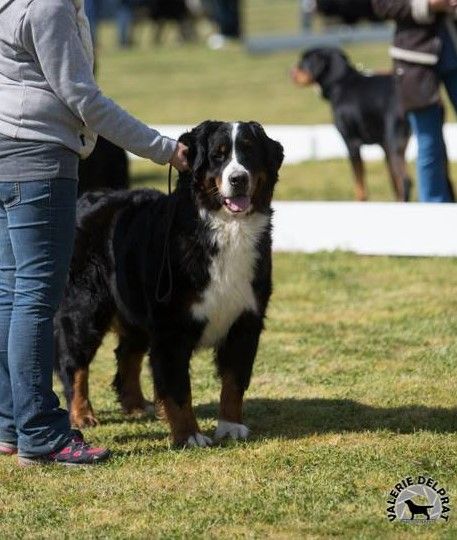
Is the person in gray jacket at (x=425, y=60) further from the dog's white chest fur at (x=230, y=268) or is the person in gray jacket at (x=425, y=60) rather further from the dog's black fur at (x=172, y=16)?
the dog's black fur at (x=172, y=16)

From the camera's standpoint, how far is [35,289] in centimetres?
516

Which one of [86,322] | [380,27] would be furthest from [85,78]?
[380,27]

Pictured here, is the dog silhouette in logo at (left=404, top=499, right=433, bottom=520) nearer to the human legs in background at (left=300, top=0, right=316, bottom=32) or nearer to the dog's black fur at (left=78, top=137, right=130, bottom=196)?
the dog's black fur at (left=78, top=137, right=130, bottom=196)

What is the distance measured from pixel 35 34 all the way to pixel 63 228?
751 mm

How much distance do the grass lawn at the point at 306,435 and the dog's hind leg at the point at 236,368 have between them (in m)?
0.12

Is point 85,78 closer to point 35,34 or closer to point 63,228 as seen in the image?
point 35,34

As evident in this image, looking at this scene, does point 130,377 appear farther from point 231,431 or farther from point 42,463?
point 42,463

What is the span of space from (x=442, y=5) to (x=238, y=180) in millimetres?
3815

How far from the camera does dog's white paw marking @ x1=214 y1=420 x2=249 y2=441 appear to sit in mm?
5711

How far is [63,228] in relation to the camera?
5.16 metres

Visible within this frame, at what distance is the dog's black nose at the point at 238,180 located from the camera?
5.31 m

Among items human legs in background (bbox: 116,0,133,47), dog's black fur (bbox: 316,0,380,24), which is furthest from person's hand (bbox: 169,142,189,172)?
human legs in background (bbox: 116,0,133,47)

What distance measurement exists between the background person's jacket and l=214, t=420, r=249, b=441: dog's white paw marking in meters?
3.82

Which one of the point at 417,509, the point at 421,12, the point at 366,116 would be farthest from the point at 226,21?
the point at 417,509
